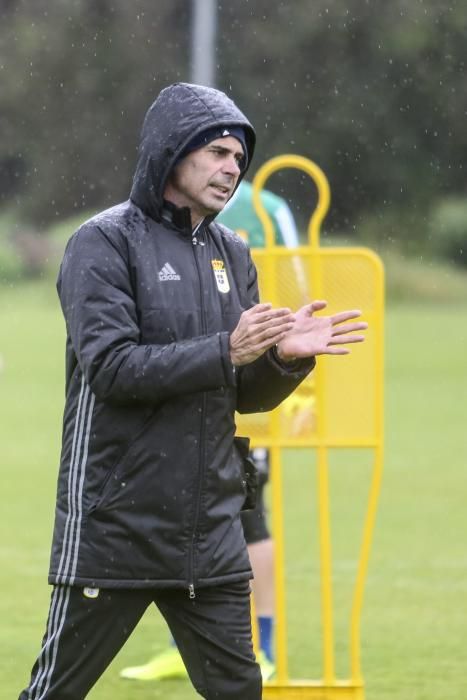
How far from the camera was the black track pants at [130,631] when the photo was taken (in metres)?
4.58

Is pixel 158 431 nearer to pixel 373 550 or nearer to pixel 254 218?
pixel 254 218

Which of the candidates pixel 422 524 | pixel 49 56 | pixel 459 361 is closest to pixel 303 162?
pixel 422 524

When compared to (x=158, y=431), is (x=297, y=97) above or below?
above

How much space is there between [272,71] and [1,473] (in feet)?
119

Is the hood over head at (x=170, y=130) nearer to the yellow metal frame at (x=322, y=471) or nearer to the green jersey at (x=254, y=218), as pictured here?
the yellow metal frame at (x=322, y=471)

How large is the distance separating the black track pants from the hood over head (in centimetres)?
102

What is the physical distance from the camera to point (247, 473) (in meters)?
4.84

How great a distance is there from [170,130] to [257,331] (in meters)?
0.69

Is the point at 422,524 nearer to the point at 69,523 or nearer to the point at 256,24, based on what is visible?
the point at 69,523

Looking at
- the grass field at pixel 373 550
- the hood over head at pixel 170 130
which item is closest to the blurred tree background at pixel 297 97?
the grass field at pixel 373 550

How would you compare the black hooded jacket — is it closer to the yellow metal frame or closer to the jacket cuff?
the jacket cuff

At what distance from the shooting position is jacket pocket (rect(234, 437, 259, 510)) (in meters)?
4.81

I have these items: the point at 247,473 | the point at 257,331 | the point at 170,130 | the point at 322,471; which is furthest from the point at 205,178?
the point at 322,471

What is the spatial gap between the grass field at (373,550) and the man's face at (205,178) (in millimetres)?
2405
